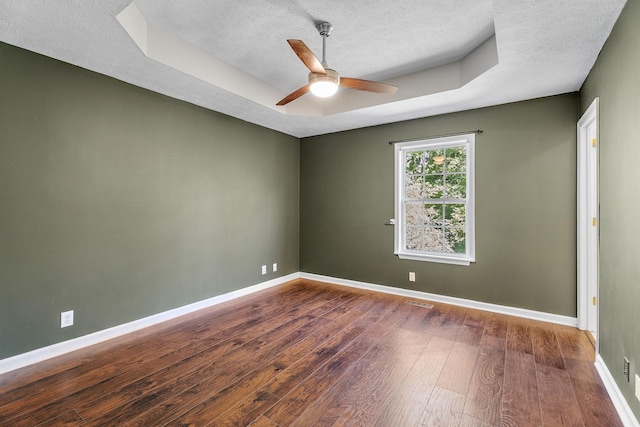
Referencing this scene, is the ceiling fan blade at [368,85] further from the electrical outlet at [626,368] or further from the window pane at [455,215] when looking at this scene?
the electrical outlet at [626,368]

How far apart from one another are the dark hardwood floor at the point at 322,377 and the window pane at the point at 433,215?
1.33m

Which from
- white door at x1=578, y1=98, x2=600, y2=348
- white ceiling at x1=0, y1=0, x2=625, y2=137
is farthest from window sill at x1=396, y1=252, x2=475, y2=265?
white ceiling at x1=0, y1=0, x2=625, y2=137

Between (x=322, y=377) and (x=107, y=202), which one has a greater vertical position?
(x=107, y=202)

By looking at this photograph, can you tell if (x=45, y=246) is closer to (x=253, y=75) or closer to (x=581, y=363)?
(x=253, y=75)

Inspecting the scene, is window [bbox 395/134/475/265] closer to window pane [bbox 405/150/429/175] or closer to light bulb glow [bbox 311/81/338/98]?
window pane [bbox 405/150/429/175]

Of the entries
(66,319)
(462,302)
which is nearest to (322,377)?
(66,319)

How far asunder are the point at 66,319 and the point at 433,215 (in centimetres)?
425

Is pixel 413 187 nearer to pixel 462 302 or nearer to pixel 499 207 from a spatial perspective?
pixel 499 207

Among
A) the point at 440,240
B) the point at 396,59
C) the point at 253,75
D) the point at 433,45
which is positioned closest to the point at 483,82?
the point at 433,45

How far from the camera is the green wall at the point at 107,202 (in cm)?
245

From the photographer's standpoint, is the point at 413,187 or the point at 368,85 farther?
the point at 413,187

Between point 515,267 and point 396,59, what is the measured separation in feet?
9.02

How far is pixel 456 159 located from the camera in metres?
4.08

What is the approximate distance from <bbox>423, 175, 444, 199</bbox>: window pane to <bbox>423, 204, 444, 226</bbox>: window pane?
141 millimetres
